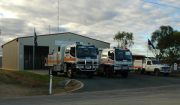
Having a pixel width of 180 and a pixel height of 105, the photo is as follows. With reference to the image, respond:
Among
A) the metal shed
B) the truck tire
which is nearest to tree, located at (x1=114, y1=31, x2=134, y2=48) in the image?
the metal shed

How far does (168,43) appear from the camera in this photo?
6475 centimetres

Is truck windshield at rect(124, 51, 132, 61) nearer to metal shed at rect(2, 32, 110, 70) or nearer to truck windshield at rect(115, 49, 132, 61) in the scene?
truck windshield at rect(115, 49, 132, 61)

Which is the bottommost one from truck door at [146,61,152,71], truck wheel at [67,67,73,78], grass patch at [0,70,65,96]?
grass patch at [0,70,65,96]

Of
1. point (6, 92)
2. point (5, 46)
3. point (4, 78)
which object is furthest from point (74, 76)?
point (5, 46)

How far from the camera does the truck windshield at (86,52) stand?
128 ft

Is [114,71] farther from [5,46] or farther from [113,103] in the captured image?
[5,46]

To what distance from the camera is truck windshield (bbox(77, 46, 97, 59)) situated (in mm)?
39000

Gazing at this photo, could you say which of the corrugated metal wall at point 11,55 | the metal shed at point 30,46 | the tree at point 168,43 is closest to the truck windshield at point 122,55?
the metal shed at point 30,46

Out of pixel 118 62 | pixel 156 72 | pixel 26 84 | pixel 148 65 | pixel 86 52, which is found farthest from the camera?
pixel 148 65

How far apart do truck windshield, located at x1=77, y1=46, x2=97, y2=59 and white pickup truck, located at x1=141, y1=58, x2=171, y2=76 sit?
14404mm

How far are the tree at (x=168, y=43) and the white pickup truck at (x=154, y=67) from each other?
35.3ft

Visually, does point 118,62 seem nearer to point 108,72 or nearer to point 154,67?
point 108,72

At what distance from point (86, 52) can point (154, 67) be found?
15.6 m

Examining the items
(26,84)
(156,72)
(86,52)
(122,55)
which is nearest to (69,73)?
(86,52)
